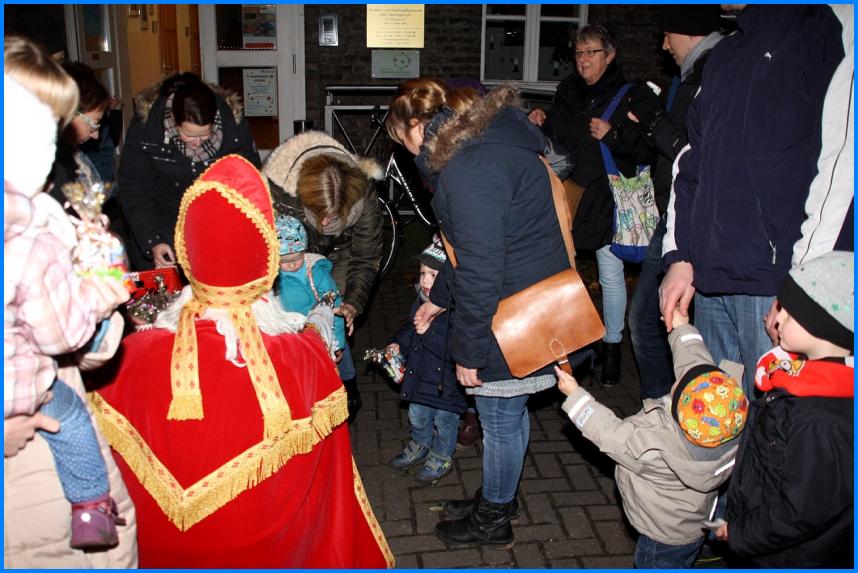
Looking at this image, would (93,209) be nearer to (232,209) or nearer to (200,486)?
(232,209)

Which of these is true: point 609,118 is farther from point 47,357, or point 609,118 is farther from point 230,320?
point 47,357

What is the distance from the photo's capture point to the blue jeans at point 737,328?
277 cm

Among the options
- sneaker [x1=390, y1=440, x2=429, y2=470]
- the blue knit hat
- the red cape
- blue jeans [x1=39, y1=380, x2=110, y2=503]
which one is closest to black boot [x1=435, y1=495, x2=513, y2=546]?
sneaker [x1=390, y1=440, x2=429, y2=470]

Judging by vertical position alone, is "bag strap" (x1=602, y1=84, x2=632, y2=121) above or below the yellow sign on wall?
below

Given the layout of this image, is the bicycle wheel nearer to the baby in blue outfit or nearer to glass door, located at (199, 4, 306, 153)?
the baby in blue outfit

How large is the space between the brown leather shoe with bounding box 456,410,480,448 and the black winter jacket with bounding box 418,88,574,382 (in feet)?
4.98

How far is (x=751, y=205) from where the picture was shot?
267 cm

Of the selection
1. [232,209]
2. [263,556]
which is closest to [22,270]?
[232,209]

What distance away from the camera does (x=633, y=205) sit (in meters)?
4.56

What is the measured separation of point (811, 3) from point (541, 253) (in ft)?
4.25

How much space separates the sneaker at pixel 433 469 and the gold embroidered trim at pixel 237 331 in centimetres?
176

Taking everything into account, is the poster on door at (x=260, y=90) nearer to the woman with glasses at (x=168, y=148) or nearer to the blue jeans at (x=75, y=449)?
the woman with glasses at (x=168, y=148)

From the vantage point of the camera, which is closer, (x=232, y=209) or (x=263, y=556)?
(x=232, y=209)

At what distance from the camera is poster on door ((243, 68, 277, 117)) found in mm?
9820
